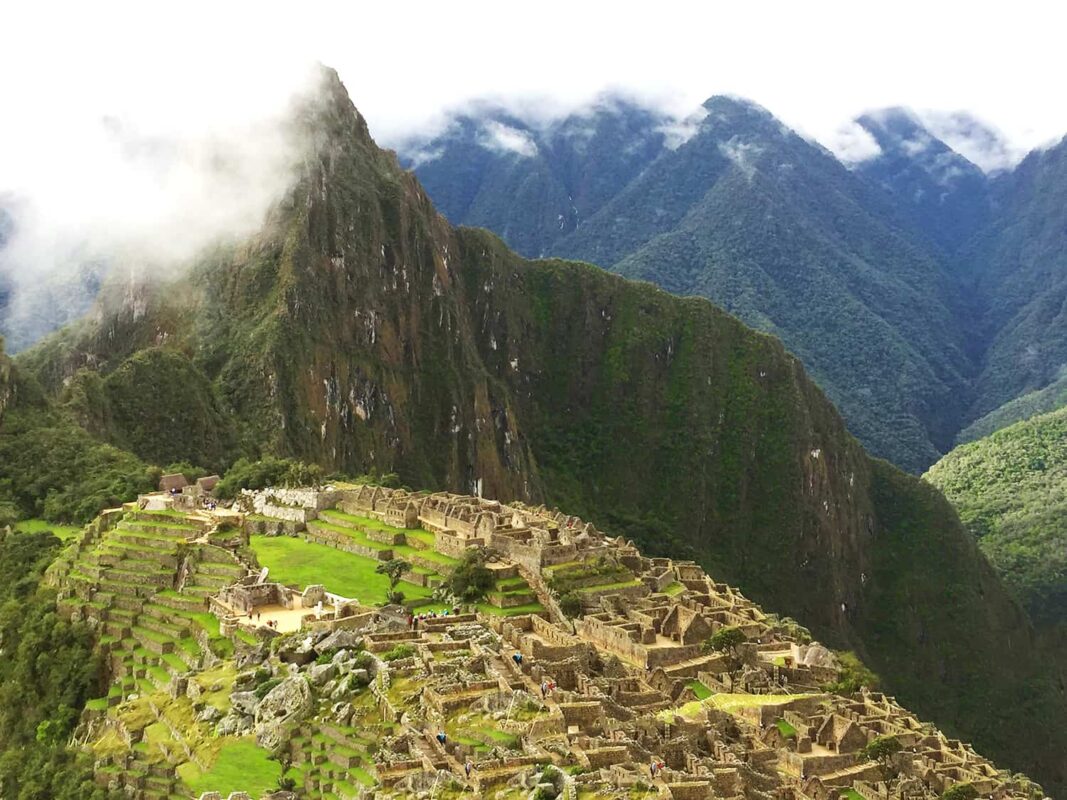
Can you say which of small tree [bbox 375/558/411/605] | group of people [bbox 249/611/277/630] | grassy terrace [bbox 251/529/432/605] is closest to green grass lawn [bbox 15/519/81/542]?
grassy terrace [bbox 251/529/432/605]

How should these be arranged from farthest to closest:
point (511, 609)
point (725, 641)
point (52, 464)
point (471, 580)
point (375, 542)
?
point (52, 464), point (375, 542), point (471, 580), point (511, 609), point (725, 641)

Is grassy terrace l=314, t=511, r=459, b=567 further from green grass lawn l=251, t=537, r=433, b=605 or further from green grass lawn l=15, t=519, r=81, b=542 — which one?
green grass lawn l=15, t=519, r=81, b=542

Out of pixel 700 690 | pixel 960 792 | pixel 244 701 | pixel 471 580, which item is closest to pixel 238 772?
pixel 244 701

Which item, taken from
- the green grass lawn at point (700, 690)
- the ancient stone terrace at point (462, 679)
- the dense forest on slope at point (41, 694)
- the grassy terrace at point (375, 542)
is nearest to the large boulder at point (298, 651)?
the ancient stone terrace at point (462, 679)

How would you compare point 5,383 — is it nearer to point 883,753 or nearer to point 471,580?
point 471,580

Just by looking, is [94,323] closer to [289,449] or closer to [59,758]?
[289,449]
